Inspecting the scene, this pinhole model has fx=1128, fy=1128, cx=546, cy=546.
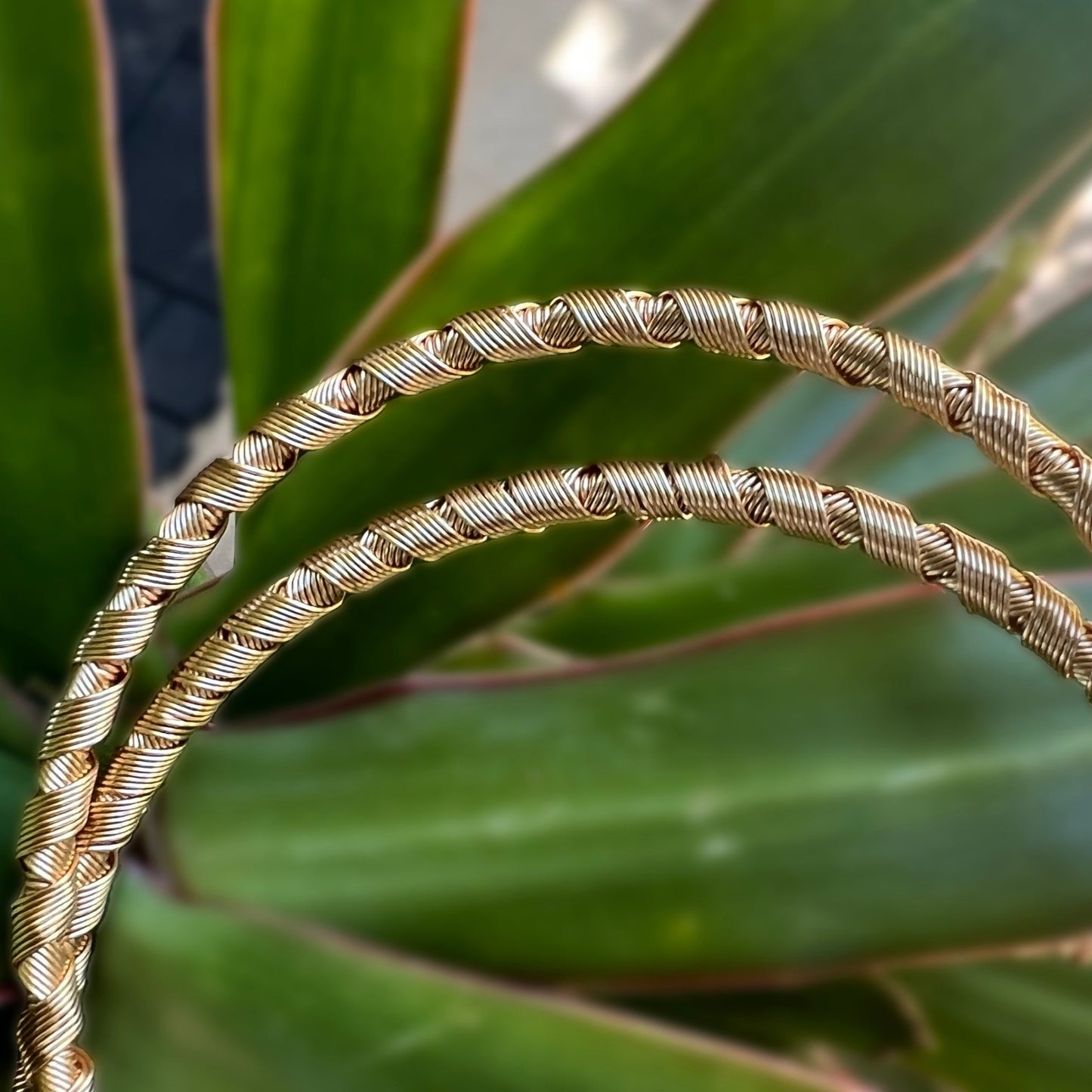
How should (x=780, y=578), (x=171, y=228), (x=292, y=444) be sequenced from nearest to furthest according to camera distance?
1. (x=292, y=444)
2. (x=780, y=578)
3. (x=171, y=228)

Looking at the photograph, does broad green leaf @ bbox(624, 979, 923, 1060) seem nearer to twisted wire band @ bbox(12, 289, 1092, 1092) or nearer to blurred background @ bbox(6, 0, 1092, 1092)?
blurred background @ bbox(6, 0, 1092, 1092)

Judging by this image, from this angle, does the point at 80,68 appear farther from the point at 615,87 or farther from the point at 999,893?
the point at 615,87

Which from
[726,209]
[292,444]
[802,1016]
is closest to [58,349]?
[292,444]

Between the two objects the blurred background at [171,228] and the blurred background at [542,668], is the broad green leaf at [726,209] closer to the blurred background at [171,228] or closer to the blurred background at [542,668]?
the blurred background at [542,668]

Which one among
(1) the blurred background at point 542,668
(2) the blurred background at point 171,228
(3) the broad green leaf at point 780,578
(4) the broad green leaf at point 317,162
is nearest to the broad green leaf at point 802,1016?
(1) the blurred background at point 542,668

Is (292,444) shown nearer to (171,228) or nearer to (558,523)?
(558,523)

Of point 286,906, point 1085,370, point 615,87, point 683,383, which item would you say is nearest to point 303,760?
point 286,906
